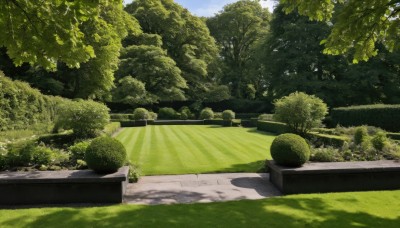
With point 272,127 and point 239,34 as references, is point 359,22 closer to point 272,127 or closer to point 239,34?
A: point 272,127

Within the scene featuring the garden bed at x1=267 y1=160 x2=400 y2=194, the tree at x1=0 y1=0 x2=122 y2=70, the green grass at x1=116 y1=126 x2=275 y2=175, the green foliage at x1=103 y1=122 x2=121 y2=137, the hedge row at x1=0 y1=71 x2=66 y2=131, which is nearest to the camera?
the tree at x1=0 y1=0 x2=122 y2=70

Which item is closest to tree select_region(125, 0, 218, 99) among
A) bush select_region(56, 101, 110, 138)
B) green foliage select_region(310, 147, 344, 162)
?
bush select_region(56, 101, 110, 138)

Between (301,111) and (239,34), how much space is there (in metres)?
42.0

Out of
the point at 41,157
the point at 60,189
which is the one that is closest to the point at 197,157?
the point at 41,157

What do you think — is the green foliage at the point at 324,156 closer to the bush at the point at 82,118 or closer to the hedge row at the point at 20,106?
the bush at the point at 82,118

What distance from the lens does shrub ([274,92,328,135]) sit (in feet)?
57.7

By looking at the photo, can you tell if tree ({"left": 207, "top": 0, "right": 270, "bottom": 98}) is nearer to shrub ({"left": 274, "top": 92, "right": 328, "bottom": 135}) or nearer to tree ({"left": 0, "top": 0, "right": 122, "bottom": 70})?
shrub ({"left": 274, "top": 92, "right": 328, "bottom": 135})

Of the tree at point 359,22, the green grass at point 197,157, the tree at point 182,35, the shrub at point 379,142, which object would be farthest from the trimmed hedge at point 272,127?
the tree at point 182,35

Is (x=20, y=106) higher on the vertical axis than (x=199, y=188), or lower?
higher

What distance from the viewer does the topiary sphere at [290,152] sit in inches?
368

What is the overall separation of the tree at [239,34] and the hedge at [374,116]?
30701mm

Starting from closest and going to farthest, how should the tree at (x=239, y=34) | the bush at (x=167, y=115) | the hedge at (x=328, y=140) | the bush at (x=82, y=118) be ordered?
the hedge at (x=328, y=140)
the bush at (x=82, y=118)
the bush at (x=167, y=115)
the tree at (x=239, y=34)

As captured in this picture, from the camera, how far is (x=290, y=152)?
9.35m

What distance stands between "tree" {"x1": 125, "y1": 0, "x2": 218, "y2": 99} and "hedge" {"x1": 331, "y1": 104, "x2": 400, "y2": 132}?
2937 cm
